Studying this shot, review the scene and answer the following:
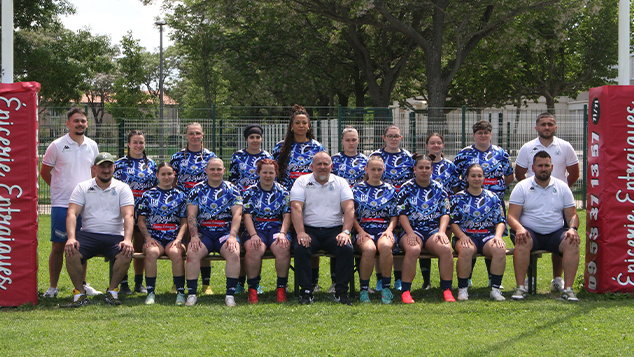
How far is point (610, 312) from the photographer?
5.34 m

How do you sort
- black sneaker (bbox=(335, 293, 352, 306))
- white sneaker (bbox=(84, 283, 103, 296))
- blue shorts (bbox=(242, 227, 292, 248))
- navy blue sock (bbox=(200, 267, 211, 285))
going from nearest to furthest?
black sneaker (bbox=(335, 293, 352, 306)) → blue shorts (bbox=(242, 227, 292, 248)) → white sneaker (bbox=(84, 283, 103, 296)) → navy blue sock (bbox=(200, 267, 211, 285))

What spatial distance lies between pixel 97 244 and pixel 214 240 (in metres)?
1.13

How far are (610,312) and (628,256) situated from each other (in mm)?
878

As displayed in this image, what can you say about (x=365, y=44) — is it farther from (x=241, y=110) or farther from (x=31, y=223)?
(x=31, y=223)

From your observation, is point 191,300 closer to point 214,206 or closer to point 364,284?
point 214,206

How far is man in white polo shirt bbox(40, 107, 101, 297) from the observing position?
240 inches

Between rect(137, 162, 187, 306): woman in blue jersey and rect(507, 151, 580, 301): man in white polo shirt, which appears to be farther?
rect(137, 162, 187, 306): woman in blue jersey

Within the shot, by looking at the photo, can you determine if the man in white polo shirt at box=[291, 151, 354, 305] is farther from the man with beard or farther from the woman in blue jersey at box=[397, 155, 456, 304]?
the man with beard


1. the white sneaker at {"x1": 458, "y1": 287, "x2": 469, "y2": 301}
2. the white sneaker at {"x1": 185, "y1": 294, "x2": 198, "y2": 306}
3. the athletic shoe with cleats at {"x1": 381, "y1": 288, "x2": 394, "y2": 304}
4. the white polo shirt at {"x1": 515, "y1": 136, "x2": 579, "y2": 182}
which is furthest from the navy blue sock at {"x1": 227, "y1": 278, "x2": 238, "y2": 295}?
the white polo shirt at {"x1": 515, "y1": 136, "x2": 579, "y2": 182}

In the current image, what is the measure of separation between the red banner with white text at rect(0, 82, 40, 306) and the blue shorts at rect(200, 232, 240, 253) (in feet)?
5.32

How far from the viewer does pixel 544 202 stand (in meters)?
6.12

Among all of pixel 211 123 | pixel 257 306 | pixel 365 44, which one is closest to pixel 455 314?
pixel 257 306

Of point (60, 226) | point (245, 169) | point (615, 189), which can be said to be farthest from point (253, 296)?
point (615, 189)

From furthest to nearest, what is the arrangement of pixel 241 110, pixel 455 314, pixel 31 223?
1. pixel 241 110
2. pixel 31 223
3. pixel 455 314
